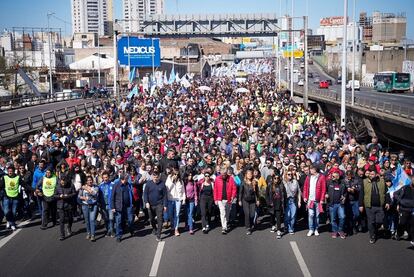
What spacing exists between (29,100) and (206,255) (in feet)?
127

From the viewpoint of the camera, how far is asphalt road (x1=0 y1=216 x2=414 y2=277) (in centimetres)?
866

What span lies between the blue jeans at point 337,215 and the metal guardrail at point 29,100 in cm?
3319

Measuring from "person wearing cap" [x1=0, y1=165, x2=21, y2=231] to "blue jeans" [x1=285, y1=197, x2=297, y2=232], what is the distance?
19.1 ft

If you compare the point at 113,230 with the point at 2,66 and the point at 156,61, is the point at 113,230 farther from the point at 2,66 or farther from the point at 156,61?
the point at 2,66

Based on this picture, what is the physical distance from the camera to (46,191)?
11203 mm

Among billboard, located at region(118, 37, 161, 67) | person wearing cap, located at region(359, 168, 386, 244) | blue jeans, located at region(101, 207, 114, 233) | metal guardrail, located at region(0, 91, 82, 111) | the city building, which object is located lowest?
blue jeans, located at region(101, 207, 114, 233)

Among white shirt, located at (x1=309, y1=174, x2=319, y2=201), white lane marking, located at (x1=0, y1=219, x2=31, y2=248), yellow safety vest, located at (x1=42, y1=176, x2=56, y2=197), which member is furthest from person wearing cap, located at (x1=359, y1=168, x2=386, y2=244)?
white lane marking, located at (x1=0, y1=219, x2=31, y2=248)

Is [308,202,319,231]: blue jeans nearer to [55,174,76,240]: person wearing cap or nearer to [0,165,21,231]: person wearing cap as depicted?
[55,174,76,240]: person wearing cap

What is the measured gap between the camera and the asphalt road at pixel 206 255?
28.4 ft

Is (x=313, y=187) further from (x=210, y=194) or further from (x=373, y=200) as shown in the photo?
(x=210, y=194)

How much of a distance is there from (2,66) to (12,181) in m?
45.0

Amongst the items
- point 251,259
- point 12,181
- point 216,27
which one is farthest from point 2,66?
point 251,259

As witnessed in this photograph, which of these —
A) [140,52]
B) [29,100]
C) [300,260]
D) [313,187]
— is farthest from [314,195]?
[29,100]

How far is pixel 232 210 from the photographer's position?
38.0 ft
